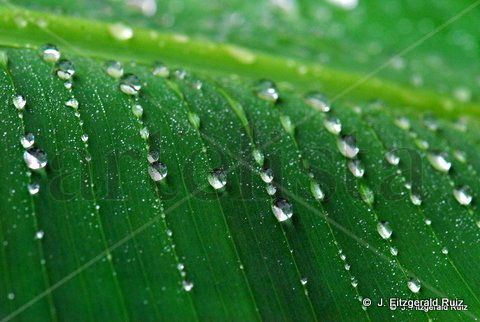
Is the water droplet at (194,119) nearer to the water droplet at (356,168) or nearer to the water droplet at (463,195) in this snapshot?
the water droplet at (356,168)

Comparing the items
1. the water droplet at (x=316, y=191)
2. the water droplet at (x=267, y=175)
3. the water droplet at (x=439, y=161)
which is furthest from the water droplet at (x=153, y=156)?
the water droplet at (x=439, y=161)

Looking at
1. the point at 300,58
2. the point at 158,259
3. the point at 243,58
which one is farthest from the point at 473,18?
the point at 158,259

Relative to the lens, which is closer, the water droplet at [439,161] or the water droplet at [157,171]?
the water droplet at [157,171]

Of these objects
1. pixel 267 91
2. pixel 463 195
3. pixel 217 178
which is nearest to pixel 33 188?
pixel 217 178

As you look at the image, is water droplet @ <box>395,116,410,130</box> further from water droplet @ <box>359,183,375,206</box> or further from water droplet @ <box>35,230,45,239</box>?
water droplet @ <box>35,230,45,239</box>

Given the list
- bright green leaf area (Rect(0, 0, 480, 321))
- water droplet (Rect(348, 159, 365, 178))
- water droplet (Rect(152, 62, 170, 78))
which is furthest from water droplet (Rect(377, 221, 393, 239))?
water droplet (Rect(152, 62, 170, 78))

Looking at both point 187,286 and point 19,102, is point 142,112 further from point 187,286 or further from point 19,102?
A: point 187,286
